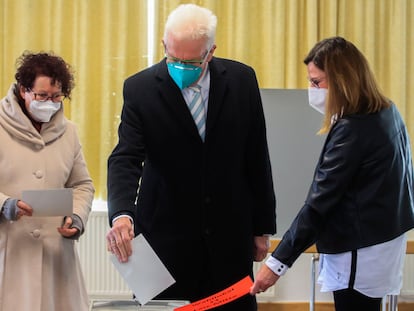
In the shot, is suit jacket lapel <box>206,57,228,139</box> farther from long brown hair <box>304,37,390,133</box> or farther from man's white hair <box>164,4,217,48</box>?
long brown hair <box>304,37,390,133</box>

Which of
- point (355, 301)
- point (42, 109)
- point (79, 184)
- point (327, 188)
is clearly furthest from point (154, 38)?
point (355, 301)

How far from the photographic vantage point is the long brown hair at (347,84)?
6.26ft

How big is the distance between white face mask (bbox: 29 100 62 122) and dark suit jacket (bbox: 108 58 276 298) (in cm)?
52

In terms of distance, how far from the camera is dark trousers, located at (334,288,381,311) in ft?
6.32

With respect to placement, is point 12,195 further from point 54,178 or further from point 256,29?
point 256,29

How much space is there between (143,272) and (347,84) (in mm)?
872

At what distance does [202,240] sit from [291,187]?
1.95 m

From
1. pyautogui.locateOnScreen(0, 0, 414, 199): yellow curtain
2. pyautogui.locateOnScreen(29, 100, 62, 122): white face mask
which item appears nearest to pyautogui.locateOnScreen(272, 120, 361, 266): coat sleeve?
pyautogui.locateOnScreen(29, 100, 62, 122): white face mask

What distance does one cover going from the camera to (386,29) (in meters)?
4.29

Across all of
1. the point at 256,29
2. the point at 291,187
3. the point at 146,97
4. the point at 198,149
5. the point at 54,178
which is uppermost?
the point at 256,29

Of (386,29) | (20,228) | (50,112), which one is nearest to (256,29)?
(386,29)

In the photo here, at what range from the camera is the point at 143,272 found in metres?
1.68

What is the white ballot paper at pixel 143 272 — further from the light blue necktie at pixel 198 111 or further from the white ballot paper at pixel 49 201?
the white ballot paper at pixel 49 201

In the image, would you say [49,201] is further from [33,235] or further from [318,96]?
[318,96]
